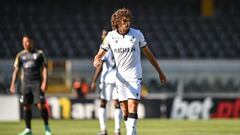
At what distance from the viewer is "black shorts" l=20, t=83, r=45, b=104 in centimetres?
1641

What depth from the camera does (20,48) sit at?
36500 mm

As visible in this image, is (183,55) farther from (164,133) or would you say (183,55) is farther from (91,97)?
(164,133)

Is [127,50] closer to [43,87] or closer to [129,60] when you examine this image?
[129,60]

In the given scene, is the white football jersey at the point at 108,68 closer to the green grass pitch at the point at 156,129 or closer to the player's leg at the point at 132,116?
the green grass pitch at the point at 156,129

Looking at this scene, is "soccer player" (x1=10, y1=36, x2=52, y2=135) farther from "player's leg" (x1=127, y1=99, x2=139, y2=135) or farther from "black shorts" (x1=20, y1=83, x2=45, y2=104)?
"player's leg" (x1=127, y1=99, x2=139, y2=135)

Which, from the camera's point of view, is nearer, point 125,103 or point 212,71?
point 125,103

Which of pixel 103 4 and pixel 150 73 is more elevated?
pixel 103 4

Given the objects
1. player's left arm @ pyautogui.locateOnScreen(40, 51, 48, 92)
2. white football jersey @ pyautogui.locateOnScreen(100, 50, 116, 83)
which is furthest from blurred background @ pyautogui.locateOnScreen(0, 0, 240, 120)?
white football jersey @ pyautogui.locateOnScreen(100, 50, 116, 83)

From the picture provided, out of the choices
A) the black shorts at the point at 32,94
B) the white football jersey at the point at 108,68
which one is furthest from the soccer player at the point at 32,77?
the white football jersey at the point at 108,68

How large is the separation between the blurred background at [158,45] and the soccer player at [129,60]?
16279 millimetres

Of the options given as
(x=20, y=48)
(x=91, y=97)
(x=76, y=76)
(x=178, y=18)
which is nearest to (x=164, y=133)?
(x=91, y=97)

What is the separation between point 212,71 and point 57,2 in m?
10.2

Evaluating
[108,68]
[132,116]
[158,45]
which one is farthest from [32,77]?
[158,45]

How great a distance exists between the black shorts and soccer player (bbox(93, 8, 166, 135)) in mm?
4794
